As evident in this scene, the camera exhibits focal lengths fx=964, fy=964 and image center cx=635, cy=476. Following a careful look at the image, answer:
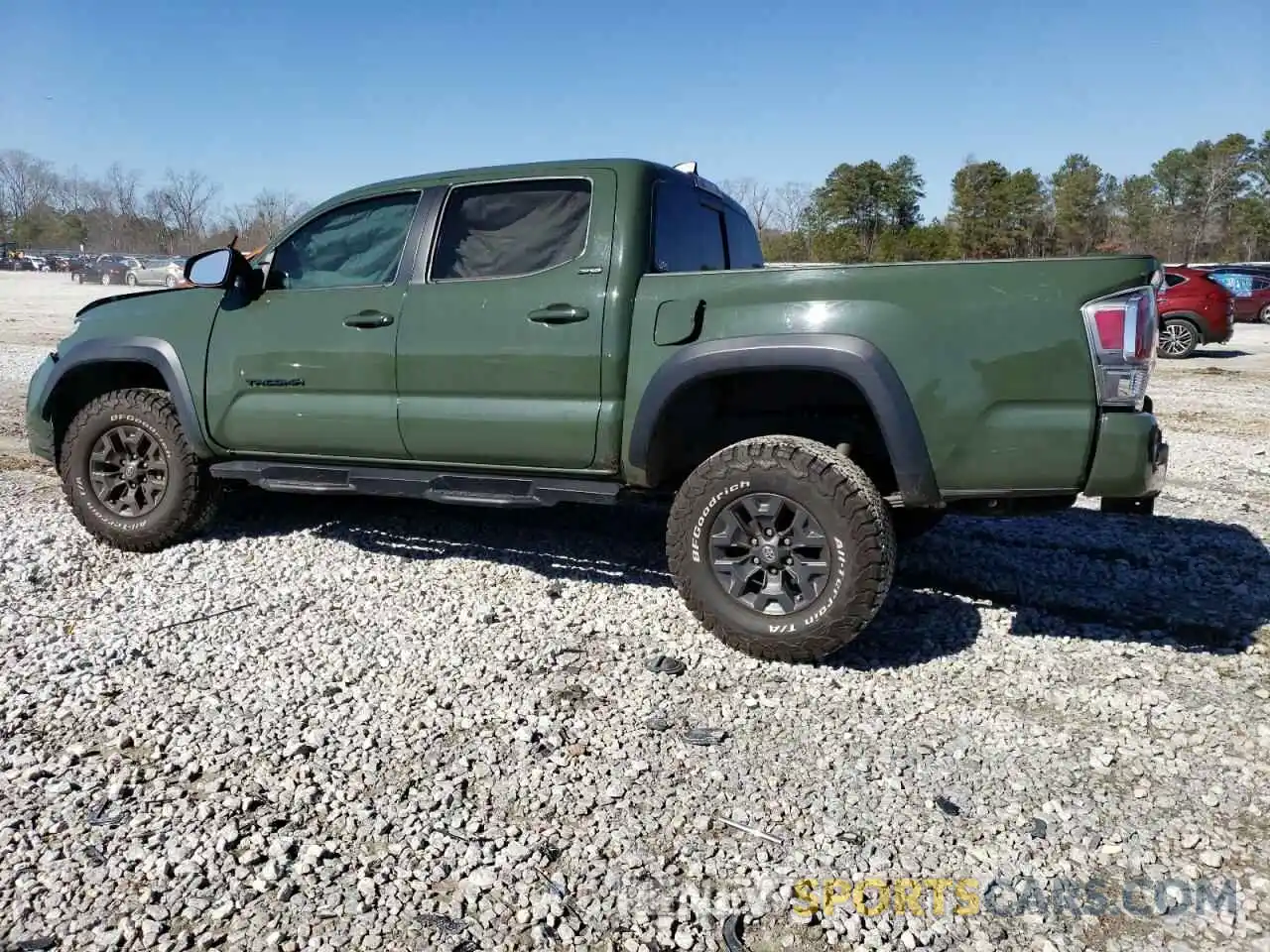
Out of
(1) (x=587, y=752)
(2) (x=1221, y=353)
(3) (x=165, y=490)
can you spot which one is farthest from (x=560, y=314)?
(2) (x=1221, y=353)

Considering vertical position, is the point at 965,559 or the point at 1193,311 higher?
the point at 1193,311

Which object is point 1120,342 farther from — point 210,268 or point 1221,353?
point 1221,353

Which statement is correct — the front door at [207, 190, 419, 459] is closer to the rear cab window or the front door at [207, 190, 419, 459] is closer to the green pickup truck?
the green pickup truck

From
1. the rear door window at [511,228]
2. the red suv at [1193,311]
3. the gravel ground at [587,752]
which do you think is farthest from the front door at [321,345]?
the red suv at [1193,311]

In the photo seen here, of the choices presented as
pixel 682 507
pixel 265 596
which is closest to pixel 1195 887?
pixel 682 507

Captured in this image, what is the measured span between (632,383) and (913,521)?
5.52ft

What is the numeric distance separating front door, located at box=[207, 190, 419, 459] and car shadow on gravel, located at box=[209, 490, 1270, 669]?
0.79 m

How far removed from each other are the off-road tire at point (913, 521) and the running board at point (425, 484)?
1.50 metres

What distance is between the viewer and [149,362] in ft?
16.1

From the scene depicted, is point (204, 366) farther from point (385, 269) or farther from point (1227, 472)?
point (1227, 472)

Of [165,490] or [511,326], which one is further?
[165,490]

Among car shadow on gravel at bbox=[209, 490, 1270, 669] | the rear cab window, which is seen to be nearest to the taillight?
car shadow on gravel at bbox=[209, 490, 1270, 669]

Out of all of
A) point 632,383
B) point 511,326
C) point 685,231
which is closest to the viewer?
point 632,383

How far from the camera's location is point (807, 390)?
4.16 meters
